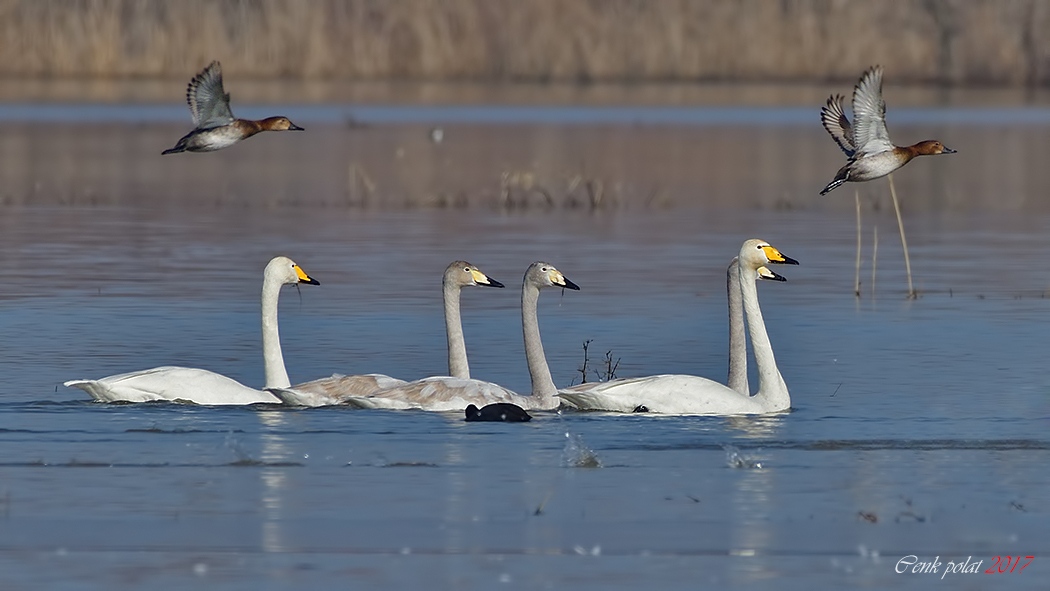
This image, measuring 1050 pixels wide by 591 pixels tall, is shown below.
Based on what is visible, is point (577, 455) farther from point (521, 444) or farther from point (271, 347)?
point (271, 347)

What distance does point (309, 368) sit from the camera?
13227 millimetres

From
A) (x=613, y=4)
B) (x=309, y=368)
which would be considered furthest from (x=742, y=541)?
(x=613, y=4)

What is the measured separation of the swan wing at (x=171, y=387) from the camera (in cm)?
1121

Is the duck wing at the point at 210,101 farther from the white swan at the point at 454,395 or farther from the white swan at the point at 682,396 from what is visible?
the white swan at the point at 682,396

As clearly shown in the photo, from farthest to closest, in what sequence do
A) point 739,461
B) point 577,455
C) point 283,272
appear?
point 283,272 < point 577,455 < point 739,461

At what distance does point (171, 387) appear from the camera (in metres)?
11.2

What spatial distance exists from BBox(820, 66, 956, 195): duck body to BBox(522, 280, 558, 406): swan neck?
6.14ft

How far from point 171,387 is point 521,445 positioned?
2.09m

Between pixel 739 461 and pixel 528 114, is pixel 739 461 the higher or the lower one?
the lower one

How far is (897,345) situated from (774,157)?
22.5 metres

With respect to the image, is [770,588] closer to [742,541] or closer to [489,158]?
[742,541]

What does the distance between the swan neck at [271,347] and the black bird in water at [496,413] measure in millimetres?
1345

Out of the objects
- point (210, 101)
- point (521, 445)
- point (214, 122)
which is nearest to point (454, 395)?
point (521, 445)
